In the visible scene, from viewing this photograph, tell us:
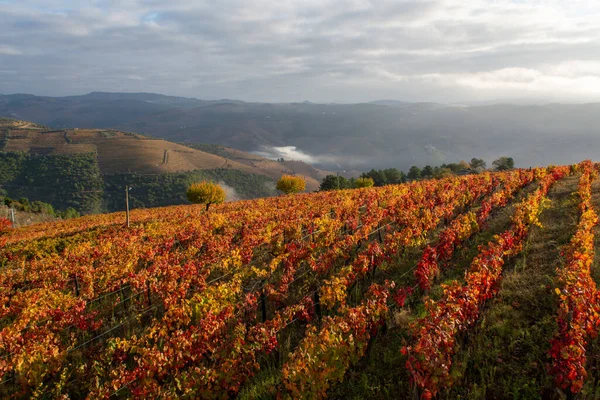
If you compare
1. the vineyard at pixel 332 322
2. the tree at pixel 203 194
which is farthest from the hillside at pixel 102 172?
the vineyard at pixel 332 322

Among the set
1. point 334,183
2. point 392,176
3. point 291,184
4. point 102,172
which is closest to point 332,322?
point 291,184

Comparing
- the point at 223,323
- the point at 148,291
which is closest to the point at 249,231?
the point at 148,291

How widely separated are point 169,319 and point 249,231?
9480mm

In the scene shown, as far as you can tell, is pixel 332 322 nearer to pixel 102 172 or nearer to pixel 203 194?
pixel 203 194

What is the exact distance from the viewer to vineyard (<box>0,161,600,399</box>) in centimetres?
711

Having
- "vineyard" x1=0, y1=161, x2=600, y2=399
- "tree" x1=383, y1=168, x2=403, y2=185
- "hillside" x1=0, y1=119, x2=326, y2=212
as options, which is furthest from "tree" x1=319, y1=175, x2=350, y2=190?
"hillside" x1=0, y1=119, x2=326, y2=212

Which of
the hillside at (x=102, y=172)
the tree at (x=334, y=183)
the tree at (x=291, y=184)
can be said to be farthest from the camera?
the hillside at (x=102, y=172)

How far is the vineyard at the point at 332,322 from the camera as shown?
711 cm

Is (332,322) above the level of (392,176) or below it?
above

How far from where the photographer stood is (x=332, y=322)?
8.02 m

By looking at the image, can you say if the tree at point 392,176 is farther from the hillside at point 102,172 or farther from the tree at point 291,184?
the hillside at point 102,172

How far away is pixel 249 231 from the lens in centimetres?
1922

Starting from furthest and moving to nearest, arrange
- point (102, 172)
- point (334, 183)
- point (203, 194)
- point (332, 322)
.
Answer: point (102, 172) → point (334, 183) → point (203, 194) → point (332, 322)

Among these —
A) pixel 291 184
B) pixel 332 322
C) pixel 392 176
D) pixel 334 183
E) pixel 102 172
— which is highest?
pixel 332 322
